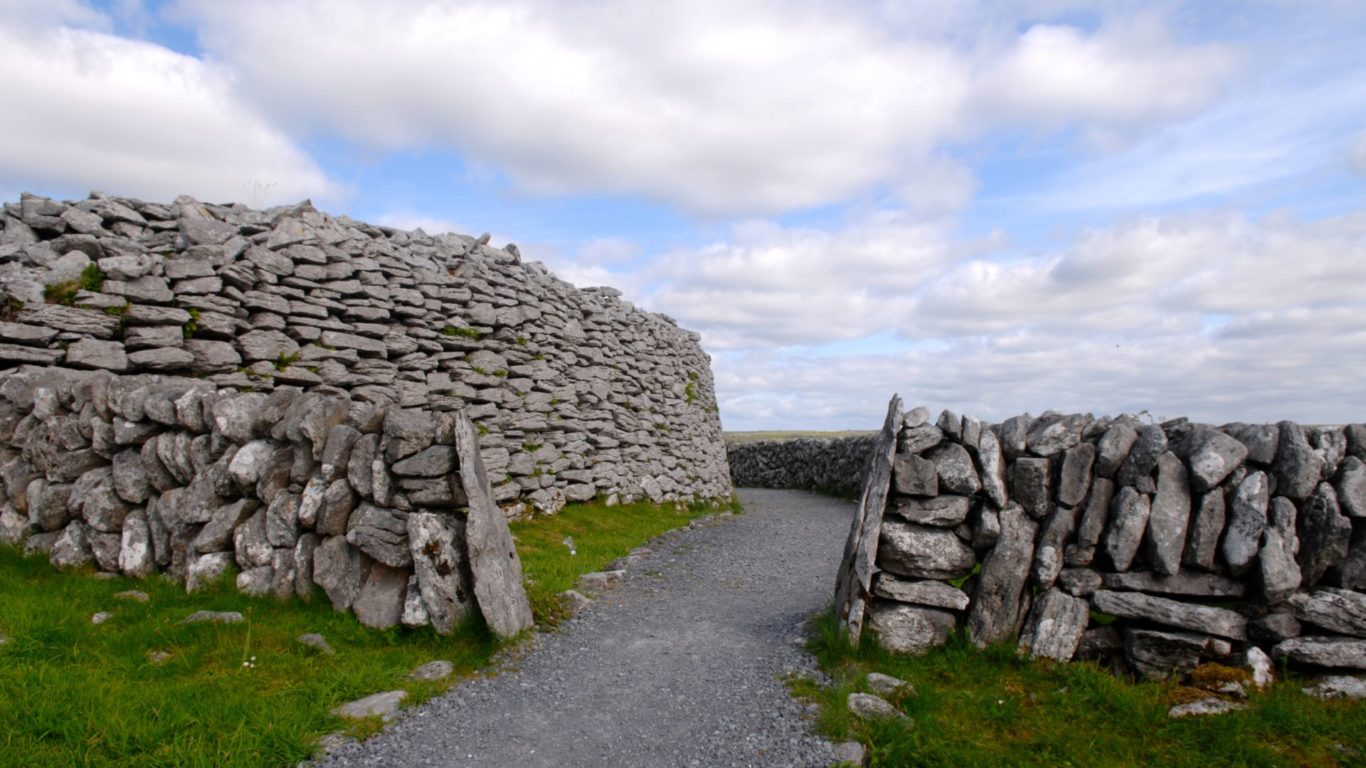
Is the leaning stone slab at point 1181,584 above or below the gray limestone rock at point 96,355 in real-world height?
below

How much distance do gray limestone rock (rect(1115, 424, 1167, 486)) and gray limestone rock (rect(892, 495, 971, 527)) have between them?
4.28 ft

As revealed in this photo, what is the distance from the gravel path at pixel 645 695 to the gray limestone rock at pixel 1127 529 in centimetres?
274

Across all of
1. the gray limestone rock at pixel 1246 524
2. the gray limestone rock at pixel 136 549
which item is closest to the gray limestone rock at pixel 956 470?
the gray limestone rock at pixel 1246 524

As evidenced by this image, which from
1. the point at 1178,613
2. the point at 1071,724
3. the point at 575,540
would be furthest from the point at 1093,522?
the point at 575,540

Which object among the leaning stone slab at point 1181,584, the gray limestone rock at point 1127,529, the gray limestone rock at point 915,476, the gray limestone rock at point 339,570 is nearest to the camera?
the leaning stone slab at point 1181,584

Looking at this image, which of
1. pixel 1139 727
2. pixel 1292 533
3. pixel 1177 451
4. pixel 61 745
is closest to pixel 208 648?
pixel 61 745

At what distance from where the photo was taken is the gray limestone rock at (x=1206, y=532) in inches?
257

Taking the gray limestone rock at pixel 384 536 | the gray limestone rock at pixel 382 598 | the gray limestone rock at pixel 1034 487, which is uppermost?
the gray limestone rock at pixel 1034 487

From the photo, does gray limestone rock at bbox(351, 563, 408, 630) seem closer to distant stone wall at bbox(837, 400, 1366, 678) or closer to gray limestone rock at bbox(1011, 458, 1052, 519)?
distant stone wall at bbox(837, 400, 1366, 678)

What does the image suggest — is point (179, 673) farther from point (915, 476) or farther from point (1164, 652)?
point (1164, 652)

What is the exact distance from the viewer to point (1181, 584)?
21.7ft

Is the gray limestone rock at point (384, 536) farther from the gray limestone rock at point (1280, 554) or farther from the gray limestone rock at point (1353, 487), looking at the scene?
the gray limestone rock at point (1353, 487)

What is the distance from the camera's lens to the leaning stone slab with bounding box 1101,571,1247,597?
6.55 metres

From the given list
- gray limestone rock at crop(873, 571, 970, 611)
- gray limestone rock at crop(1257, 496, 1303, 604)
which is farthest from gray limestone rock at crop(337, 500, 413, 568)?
gray limestone rock at crop(1257, 496, 1303, 604)
